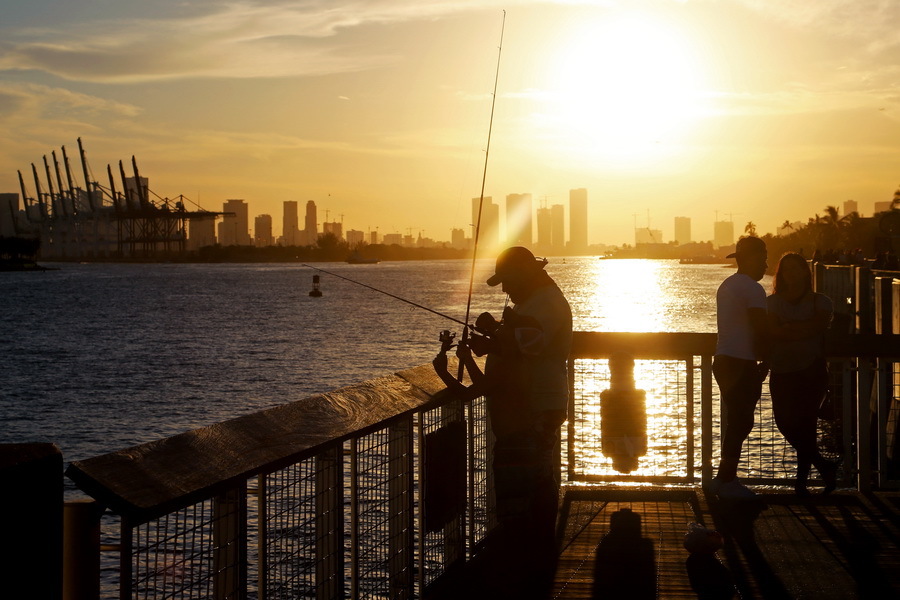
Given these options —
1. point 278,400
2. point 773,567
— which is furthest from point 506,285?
point 278,400

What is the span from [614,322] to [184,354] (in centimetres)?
2913

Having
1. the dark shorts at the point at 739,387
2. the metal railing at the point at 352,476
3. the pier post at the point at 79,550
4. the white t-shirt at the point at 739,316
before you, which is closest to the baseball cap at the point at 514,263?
the metal railing at the point at 352,476

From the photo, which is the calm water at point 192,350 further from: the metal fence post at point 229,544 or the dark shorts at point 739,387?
the metal fence post at point 229,544

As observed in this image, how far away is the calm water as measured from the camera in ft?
102

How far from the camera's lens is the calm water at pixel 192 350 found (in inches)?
1227

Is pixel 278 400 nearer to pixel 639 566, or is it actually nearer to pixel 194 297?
pixel 639 566

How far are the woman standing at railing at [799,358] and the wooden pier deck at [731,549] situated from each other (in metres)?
0.41

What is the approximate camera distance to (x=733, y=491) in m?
6.57

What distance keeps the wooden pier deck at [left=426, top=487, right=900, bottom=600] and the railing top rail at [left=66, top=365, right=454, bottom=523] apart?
4.79 ft

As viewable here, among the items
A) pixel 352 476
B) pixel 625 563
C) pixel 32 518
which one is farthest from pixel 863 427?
pixel 32 518

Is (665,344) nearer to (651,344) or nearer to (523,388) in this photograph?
(651,344)

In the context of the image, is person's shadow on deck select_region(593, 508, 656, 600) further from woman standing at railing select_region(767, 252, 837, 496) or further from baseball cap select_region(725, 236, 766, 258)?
baseball cap select_region(725, 236, 766, 258)

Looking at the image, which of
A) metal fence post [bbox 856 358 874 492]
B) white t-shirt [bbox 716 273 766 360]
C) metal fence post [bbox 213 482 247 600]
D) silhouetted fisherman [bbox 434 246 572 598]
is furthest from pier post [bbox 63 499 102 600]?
metal fence post [bbox 856 358 874 492]

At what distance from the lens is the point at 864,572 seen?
5.03 meters
